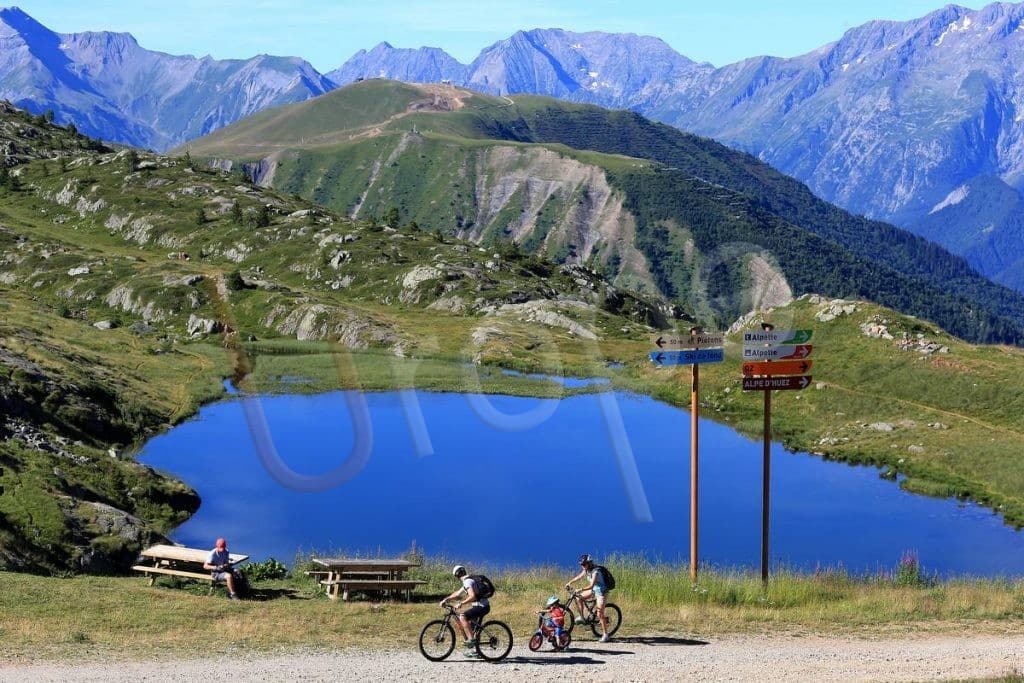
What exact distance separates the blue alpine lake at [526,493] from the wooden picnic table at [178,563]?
12.2m

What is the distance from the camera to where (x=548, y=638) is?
113 feet

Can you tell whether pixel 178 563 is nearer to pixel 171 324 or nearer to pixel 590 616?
pixel 590 616

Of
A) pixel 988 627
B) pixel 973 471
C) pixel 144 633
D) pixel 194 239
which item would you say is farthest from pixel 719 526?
pixel 194 239

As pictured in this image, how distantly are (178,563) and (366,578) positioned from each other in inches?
294

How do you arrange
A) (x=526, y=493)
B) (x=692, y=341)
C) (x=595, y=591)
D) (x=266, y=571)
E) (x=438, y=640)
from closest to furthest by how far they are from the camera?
1. (x=438, y=640)
2. (x=595, y=591)
3. (x=692, y=341)
4. (x=266, y=571)
5. (x=526, y=493)

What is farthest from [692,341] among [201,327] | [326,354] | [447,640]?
[201,327]

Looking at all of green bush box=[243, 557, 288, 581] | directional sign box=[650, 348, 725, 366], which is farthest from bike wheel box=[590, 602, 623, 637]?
green bush box=[243, 557, 288, 581]

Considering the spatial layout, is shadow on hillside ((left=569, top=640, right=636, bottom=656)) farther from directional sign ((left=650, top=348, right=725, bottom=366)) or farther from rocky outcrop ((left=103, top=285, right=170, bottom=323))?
rocky outcrop ((left=103, top=285, right=170, bottom=323))

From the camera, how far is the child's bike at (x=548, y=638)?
34.3m

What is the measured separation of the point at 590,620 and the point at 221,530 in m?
32.0

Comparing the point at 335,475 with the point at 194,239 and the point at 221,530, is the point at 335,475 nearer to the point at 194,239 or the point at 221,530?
the point at 221,530

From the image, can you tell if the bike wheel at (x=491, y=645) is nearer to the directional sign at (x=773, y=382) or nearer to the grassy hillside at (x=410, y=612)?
the grassy hillside at (x=410, y=612)

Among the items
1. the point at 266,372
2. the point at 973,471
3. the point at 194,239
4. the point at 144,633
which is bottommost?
the point at 144,633

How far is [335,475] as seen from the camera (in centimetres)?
7575
